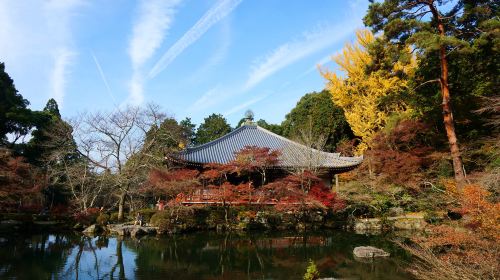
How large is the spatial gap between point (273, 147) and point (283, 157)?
89.1 inches

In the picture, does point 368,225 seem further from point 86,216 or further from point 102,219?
point 86,216

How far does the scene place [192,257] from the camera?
11.0 m

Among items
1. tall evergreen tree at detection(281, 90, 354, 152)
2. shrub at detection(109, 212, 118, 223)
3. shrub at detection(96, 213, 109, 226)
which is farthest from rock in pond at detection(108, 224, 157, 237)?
tall evergreen tree at detection(281, 90, 354, 152)

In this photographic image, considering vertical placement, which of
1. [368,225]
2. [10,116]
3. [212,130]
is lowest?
[368,225]

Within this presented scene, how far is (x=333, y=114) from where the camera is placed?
3111 centimetres

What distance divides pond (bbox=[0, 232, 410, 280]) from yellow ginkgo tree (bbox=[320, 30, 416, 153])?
37.5 feet

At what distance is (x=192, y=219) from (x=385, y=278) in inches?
454

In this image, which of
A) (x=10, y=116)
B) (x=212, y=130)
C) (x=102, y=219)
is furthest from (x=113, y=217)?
(x=212, y=130)

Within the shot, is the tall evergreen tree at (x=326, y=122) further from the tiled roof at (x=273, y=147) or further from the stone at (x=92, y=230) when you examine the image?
the stone at (x=92, y=230)

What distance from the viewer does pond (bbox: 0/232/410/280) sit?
343 inches

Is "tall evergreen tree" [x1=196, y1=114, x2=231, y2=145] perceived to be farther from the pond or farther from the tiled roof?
the pond

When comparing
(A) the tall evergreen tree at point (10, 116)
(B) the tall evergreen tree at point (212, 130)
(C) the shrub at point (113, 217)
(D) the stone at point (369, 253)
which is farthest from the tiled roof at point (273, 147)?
(B) the tall evergreen tree at point (212, 130)

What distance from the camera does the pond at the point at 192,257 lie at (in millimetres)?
8711

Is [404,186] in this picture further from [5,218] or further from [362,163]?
[5,218]
